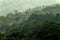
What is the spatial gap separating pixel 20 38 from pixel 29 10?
1249 centimetres

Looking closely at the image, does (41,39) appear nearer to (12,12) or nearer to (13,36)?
(13,36)

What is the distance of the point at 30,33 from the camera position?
1848cm

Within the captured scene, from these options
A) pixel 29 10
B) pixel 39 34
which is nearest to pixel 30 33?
pixel 39 34

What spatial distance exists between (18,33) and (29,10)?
1213 centimetres

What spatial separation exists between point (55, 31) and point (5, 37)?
4.15 m

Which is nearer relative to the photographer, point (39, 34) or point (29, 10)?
point (39, 34)

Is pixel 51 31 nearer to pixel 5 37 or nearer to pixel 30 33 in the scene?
pixel 30 33

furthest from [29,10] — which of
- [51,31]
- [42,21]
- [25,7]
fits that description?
[51,31]

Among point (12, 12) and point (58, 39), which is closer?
point (58, 39)

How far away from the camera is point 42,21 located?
64.0 feet

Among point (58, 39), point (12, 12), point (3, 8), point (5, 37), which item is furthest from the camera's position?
point (12, 12)

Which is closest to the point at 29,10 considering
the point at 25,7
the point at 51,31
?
the point at 25,7

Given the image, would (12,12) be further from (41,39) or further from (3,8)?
(41,39)

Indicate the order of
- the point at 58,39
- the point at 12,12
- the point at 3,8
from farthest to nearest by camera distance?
the point at 12,12 < the point at 3,8 < the point at 58,39
